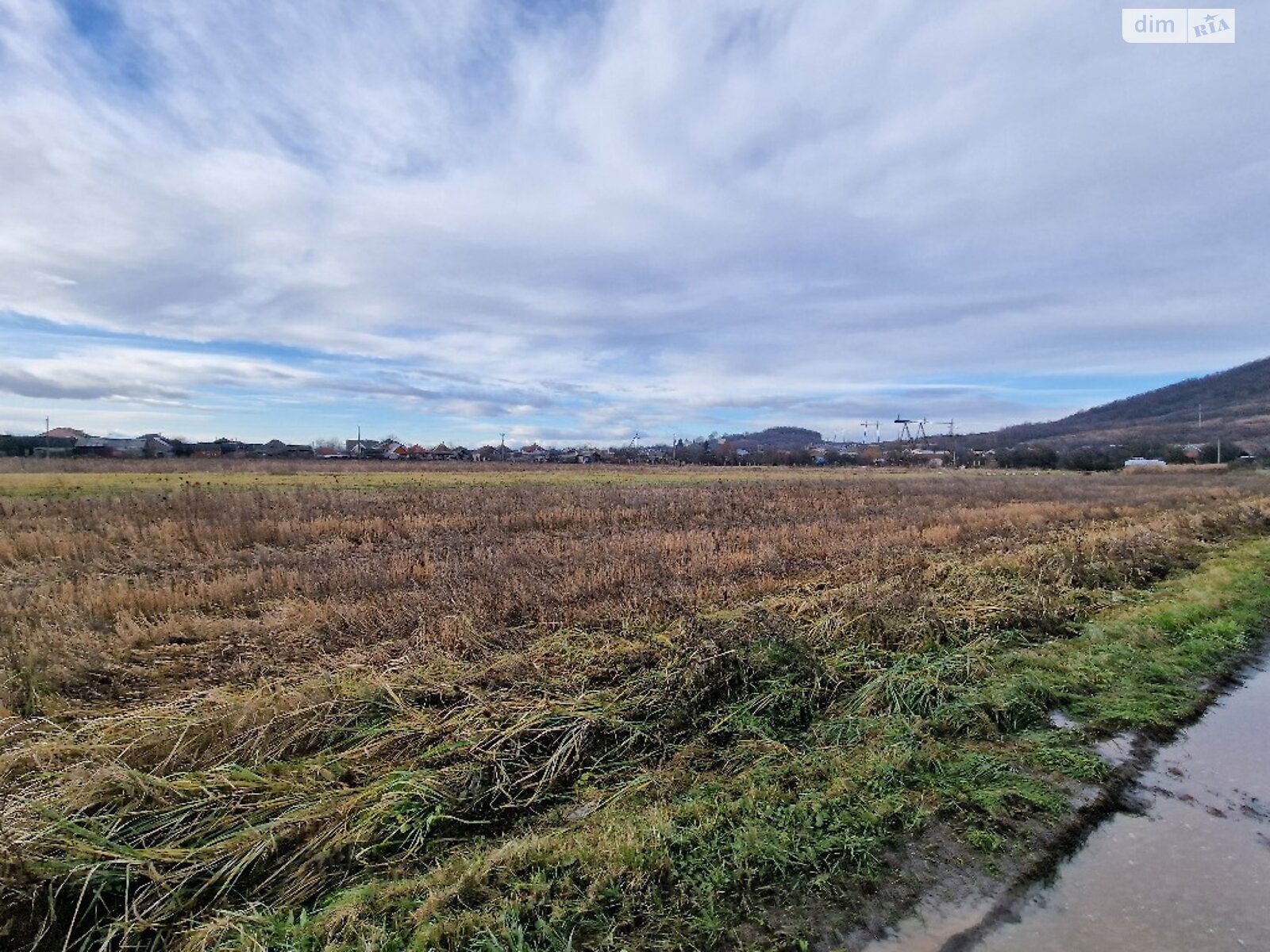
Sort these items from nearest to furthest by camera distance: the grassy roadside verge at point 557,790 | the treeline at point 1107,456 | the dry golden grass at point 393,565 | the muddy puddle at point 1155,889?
the muddy puddle at point 1155,889
the grassy roadside verge at point 557,790
the dry golden grass at point 393,565
the treeline at point 1107,456

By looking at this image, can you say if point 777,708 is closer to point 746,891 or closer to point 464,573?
point 746,891

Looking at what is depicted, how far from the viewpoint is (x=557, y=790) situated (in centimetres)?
460

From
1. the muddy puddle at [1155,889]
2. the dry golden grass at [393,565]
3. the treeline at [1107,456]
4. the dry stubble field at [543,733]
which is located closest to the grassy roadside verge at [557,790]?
the dry stubble field at [543,733]

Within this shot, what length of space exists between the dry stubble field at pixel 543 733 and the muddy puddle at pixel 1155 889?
34cm

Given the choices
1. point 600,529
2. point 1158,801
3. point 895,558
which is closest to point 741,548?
point 895,558

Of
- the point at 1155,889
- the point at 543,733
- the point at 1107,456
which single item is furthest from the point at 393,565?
the point at 1107,456

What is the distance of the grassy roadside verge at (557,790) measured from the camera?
330cm

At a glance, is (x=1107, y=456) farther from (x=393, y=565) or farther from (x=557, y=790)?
(x=557, y=790)

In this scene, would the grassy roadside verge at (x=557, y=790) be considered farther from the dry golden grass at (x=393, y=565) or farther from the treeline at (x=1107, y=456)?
the treeline at (x=1107, y=456)

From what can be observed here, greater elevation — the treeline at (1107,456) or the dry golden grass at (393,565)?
the treeline at (1107,456)

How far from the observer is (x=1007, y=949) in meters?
3.12

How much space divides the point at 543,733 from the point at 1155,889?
4024 mm

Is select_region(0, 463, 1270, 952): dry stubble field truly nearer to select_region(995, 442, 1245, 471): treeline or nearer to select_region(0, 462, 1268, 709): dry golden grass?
select_region(0, 462, 1268, 709): dry golden grass

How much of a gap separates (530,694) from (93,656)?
492cm
